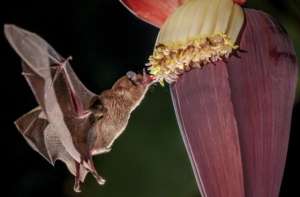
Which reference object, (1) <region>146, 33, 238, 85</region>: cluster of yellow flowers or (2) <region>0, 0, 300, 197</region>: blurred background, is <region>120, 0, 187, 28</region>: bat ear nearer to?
(1) <region>146, 33, 238, 85</region>: cluster of yellow flowers

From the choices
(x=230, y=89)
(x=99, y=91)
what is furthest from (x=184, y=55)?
(x=99, y=91)

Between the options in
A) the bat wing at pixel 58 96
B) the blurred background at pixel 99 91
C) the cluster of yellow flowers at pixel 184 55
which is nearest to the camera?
the bat wing at pixel 58 96

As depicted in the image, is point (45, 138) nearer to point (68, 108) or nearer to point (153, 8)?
point (68, 108)

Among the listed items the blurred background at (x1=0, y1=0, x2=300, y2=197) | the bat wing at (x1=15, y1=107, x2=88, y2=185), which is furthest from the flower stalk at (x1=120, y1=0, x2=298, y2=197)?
the blurred background at (x1=0, y1=0, x2=300, y2=197)

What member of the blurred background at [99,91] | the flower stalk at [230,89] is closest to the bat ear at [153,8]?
the flower stalk at [230,89]

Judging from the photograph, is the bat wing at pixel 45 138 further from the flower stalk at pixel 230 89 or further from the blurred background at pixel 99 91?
the blurred background at pixel 99 91

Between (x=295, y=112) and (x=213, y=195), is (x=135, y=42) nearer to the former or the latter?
(x=295, y=112)

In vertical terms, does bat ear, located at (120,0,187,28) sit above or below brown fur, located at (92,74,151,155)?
above
